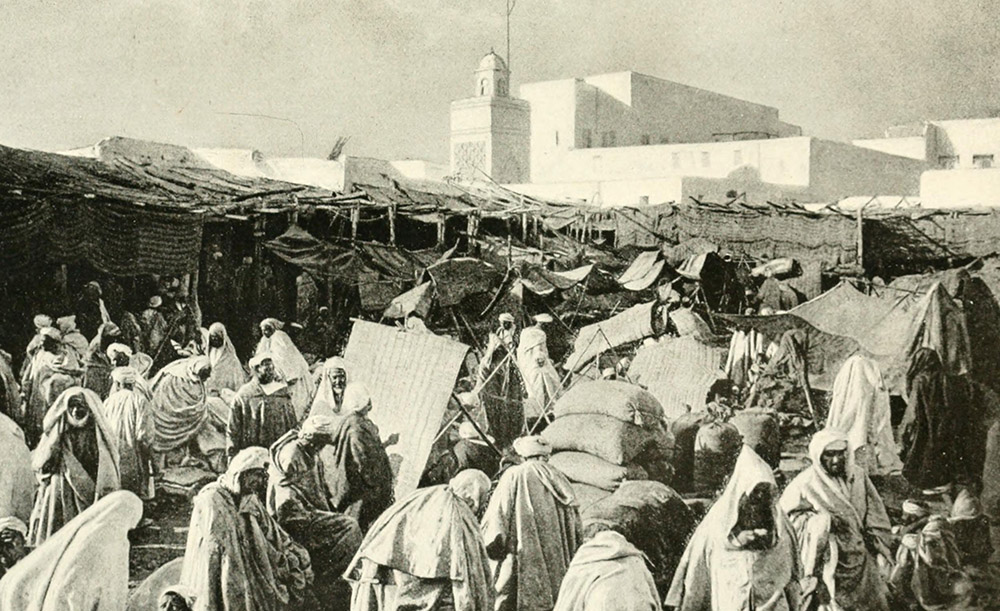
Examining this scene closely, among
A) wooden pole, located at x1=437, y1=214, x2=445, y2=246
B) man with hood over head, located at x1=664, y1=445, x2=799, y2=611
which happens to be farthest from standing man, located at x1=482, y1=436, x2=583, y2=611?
wooden pole, located at x1=437, y1=214, x2=445, y2=246

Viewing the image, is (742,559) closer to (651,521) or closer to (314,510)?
(651,521)

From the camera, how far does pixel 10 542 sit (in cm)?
461

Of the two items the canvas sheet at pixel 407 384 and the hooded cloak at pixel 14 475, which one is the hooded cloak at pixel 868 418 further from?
the hooded cloak at pixel 14 475

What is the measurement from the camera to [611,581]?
14.4 feet

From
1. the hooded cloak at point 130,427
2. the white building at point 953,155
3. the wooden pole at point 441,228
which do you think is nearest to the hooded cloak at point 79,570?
the hooded cloak at point 130,427

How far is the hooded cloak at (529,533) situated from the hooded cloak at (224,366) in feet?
7.14

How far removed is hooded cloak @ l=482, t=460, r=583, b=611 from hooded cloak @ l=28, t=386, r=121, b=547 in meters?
2.09

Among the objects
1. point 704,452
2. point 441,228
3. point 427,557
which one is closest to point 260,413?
point 427,557

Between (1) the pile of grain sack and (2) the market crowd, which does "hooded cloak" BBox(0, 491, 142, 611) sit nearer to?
(2) the market crowd

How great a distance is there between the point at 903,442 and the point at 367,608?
3615 millimetres

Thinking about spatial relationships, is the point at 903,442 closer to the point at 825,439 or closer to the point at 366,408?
the point at 825,439

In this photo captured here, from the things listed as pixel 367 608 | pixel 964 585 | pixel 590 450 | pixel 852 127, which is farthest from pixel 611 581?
pixel 852 127

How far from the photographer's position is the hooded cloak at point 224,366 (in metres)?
6.24

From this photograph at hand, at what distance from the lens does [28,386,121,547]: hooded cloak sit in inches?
196
